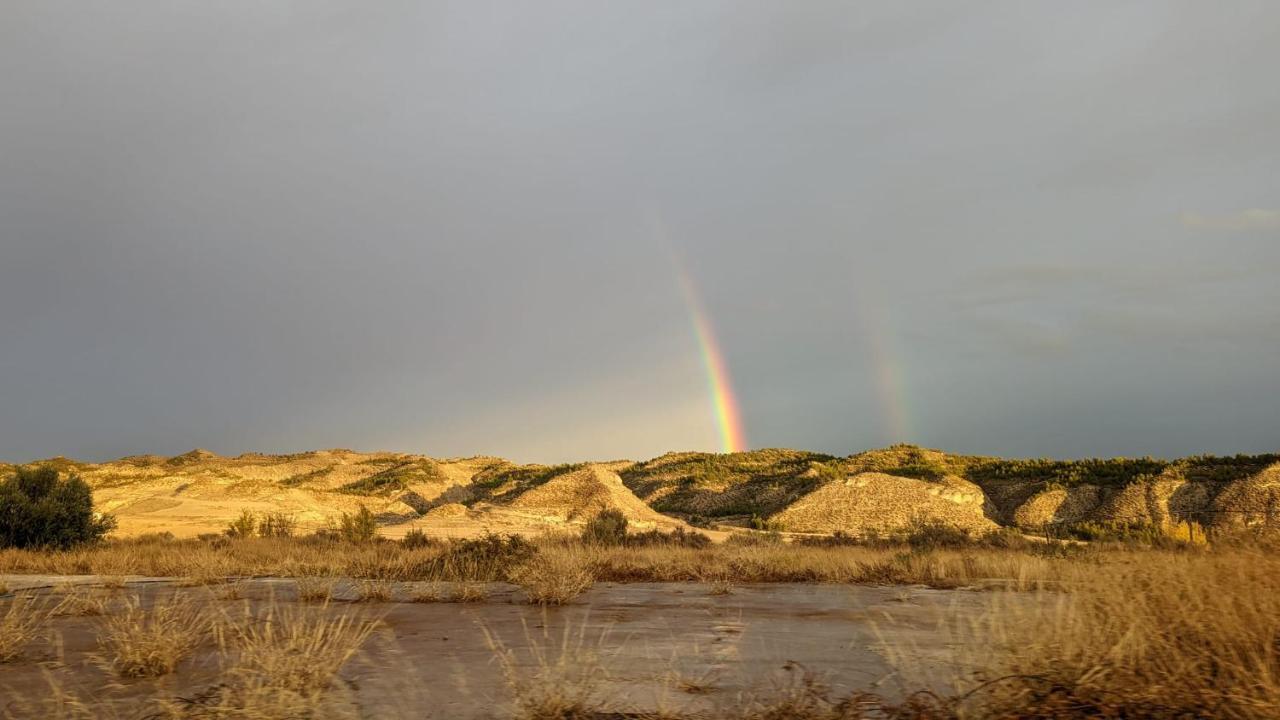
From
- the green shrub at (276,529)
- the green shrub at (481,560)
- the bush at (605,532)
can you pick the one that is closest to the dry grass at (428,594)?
the green shrub at (481,560)

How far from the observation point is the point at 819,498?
51031mm

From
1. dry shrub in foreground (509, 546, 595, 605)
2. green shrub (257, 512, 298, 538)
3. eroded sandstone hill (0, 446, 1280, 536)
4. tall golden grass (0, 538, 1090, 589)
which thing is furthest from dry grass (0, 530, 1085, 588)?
eroded sandstone hill (0, 446, 1280, 536)

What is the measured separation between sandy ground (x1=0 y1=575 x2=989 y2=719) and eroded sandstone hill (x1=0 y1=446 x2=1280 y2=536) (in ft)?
89.2

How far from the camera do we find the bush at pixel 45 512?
23.6 m

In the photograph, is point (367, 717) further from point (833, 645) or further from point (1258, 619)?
point (1258, 619)

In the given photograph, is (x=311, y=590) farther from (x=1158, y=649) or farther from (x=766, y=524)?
(x=766, y=524)

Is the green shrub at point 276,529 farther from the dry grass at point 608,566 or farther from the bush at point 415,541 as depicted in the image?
the dry grass at point 608,566

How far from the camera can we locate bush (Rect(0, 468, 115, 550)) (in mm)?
23609

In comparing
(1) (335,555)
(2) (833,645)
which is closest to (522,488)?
(1) (335,555)

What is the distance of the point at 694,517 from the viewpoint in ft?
183

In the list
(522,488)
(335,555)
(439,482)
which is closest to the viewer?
(335,555)

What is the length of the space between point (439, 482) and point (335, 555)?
65.3 m

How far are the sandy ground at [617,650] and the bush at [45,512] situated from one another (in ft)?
49.0

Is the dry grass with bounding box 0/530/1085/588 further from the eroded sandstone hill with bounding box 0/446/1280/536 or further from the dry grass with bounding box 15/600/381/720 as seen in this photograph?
the eroded sandstone hill with bounding box 0/446/1280/536
